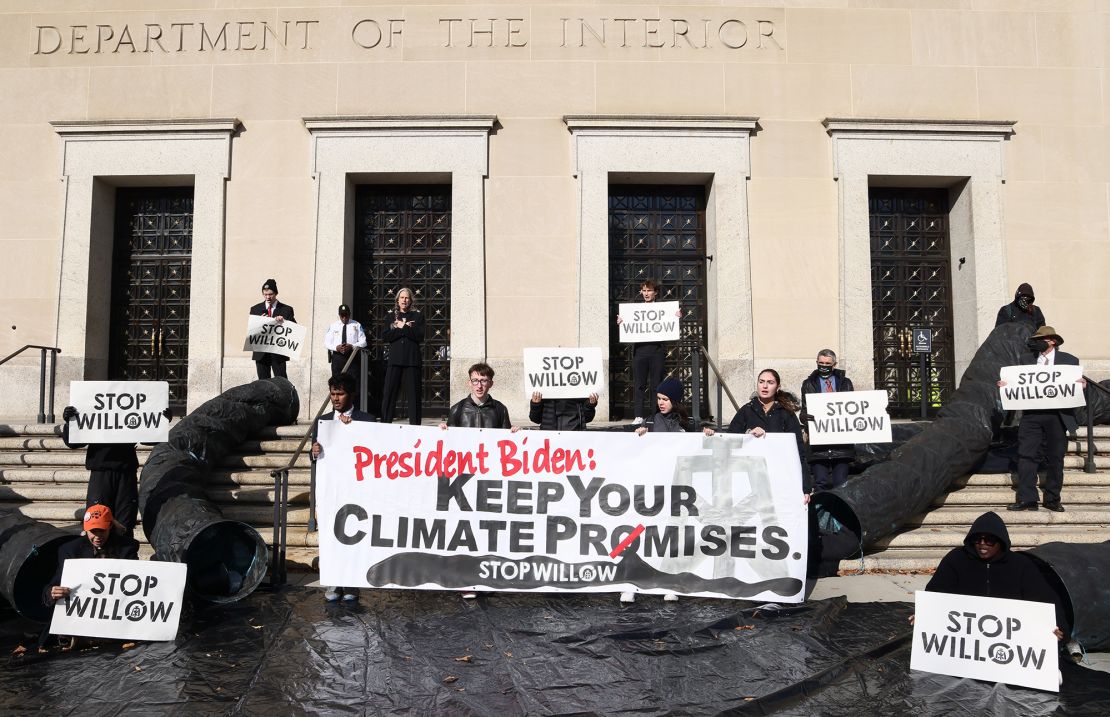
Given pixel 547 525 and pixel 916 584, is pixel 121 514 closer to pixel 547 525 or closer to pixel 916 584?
pixel 547 525

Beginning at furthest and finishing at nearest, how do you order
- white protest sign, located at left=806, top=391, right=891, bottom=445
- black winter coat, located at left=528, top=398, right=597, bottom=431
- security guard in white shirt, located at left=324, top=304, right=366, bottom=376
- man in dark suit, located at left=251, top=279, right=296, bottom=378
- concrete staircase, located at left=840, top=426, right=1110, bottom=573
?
security guard in white shirt, located at left=324, top=304, right=366, bottom=376, man in dark suit, located at left=251, top=279, right=296, bottom=378, white protest sign, located at left=806, top=391, right=891, bottom=445, black winter coat, located at left=528, top=398, right=597, bottom=431, concrete staircase, located at left=840, top=426, right=1110, bottom=573

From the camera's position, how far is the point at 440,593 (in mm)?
6492

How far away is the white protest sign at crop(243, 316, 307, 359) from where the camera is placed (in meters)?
10.4

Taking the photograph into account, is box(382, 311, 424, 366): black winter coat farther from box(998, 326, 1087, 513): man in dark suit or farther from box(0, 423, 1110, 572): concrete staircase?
box(998, 326, 1087, 513): man in dark suit

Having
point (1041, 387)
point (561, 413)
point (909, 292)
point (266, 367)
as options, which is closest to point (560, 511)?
point (561, 413)

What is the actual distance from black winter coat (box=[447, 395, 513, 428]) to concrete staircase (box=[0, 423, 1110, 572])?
6.76ft

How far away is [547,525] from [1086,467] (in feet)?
22.4

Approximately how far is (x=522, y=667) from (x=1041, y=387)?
263 inches

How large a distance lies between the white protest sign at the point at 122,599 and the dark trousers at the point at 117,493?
6.28 ft

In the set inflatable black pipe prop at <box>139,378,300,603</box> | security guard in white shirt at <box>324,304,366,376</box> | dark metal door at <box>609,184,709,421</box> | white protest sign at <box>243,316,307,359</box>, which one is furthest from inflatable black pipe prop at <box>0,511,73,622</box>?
dark metal door at <box>609,184,709,421</box>

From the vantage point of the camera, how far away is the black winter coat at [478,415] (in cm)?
702

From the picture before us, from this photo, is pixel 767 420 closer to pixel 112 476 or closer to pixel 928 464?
pixel 928 464

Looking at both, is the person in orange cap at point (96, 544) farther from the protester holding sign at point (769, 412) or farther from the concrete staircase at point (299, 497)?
the protester holding sign at point (769, 412)

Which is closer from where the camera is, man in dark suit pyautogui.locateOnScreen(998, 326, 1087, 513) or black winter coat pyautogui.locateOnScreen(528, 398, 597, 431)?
black winter coat pyautogui.locateOnScreen(528, 398, 597, 431)
